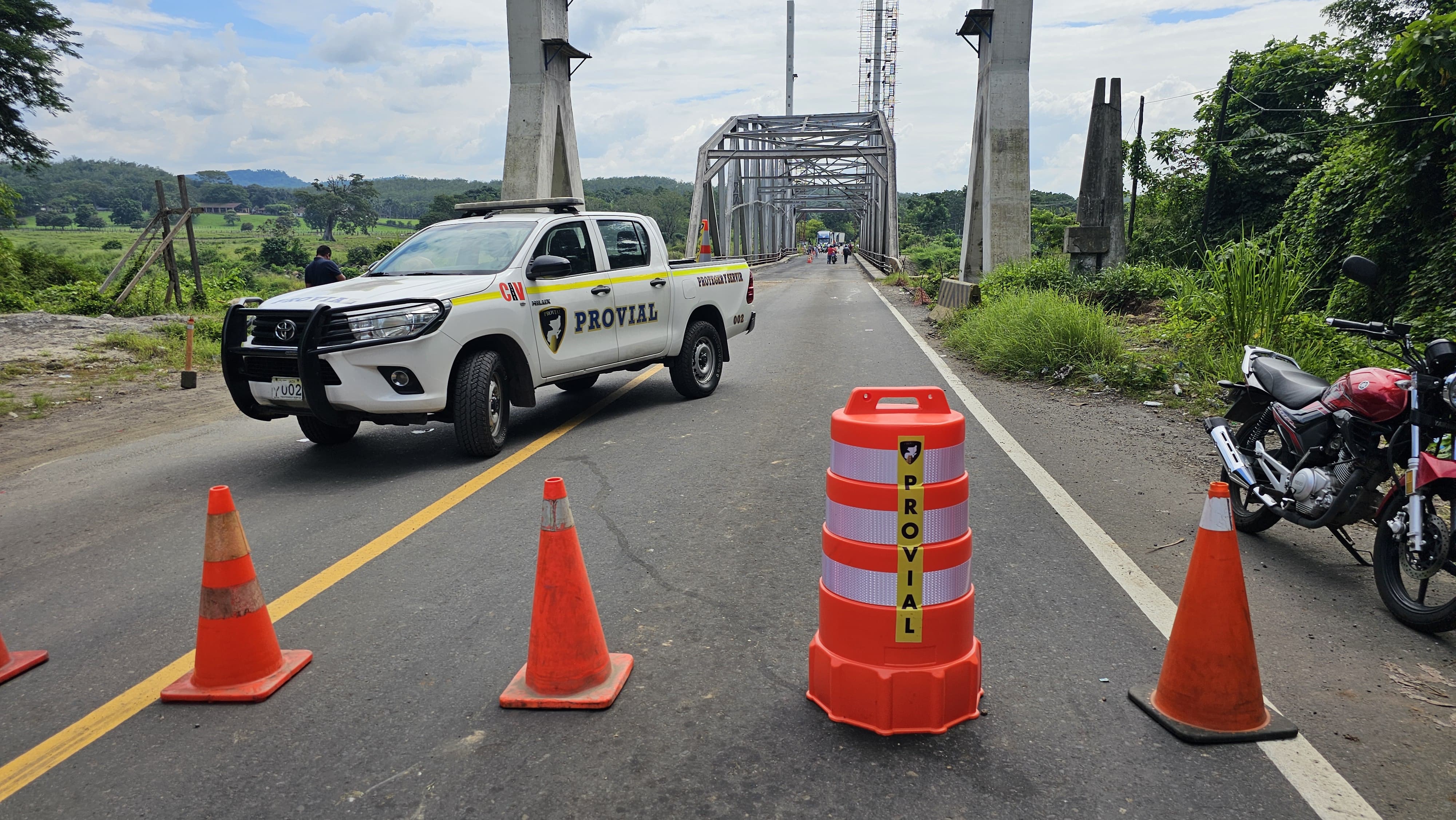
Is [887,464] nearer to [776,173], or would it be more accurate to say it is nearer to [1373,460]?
[1373,460]

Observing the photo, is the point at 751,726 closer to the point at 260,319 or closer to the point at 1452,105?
the point at 260,319

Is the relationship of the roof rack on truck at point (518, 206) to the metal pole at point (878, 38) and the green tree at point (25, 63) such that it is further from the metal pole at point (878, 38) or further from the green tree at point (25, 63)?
the metal pole at point (878, 38)

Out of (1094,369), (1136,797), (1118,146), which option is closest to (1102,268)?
(1118,146)

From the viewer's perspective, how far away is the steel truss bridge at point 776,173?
150 ft

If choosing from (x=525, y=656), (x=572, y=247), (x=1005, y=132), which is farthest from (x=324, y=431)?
(x=1005, y=132)

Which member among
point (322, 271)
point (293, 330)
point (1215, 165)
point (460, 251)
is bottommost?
point (293, 330)

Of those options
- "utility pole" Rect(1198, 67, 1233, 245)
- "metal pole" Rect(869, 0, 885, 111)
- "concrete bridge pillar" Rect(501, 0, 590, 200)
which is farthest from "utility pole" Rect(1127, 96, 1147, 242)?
"metal pole" Rect(869, 0, 885, 111)

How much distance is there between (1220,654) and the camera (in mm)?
3012

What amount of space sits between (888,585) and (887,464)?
1.32ft

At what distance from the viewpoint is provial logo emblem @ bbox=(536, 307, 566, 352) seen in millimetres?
7539

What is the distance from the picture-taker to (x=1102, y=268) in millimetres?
16422

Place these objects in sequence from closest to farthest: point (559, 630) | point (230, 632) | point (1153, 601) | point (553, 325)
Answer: point (559, 630) < point (230, 632) < point (1153, 601) < point (553, 325)

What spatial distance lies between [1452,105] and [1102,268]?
732 cm

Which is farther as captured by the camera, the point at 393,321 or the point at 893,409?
the point at 393,321
